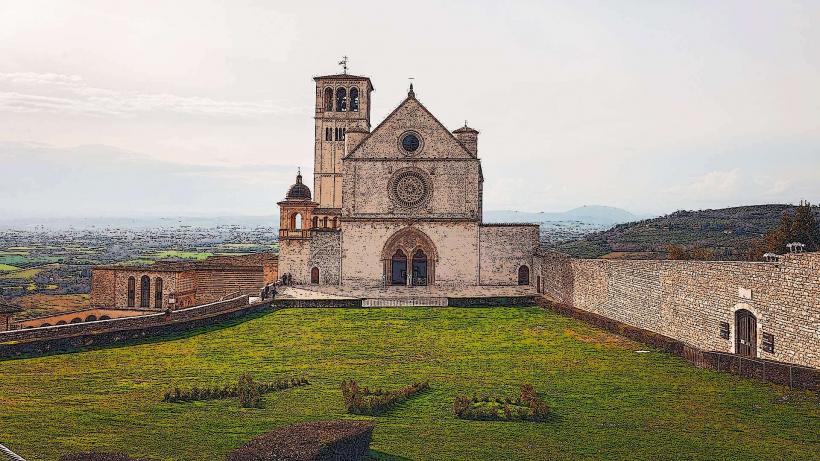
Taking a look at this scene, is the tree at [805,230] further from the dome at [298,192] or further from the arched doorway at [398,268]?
the dome at [298,192]

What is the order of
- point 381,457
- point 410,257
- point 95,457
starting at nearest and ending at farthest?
1. point 95,457
2. point 381,457
3. point 410,257

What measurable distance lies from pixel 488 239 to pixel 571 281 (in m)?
10.5

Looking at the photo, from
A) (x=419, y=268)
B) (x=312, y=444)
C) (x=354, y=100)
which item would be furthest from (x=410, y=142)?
(x=312, y=444)

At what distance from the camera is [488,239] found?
45.3m

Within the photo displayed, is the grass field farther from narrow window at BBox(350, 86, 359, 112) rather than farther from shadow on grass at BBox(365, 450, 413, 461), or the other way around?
narrow window at BBox(350, 86, 359, 112)

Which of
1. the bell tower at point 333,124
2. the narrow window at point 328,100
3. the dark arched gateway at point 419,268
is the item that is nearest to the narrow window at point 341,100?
the bell tower at point 333,124

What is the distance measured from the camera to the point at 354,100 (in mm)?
56812

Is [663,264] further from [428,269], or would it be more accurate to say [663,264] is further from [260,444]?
[428,269]

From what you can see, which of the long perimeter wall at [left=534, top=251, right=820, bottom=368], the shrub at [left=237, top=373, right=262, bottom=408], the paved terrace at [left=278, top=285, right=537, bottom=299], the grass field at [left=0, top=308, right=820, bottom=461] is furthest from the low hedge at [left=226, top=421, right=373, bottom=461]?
the paved terrace at [left=278, top=285, right=537, bottom=299]

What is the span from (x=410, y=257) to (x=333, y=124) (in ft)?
52.7

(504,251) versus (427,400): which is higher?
(504,251)

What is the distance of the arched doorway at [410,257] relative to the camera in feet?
149

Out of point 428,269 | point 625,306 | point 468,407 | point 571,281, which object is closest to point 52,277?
point 428,269

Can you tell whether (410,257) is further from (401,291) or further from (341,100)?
(341,100)
